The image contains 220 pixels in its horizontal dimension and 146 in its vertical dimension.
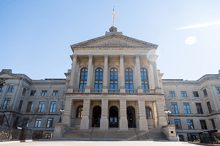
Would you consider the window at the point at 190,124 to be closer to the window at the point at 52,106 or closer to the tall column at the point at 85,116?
the tall column at the point at 85,116

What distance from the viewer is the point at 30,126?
39656 mm

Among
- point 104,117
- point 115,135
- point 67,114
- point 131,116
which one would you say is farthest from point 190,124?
point 67,114

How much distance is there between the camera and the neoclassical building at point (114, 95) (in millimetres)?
29344

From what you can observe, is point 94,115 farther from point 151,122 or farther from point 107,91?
point 151,122

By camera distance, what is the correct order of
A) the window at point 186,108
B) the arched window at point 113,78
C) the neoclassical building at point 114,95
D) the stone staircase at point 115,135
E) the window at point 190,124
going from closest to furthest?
the stone staircase at point 115,135
the neoclassical building at point 114,95
the arched window at point 113,78
the window at point 190,124
the window at point 186,108

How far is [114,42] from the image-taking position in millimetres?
36125

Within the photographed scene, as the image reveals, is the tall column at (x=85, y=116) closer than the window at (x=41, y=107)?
Yes

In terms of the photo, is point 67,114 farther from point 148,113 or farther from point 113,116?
point 148,113

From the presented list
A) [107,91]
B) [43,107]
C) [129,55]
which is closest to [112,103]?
[107,91]

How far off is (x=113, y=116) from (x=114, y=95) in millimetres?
5677

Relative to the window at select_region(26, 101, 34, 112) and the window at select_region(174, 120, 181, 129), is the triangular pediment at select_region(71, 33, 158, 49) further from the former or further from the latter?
the window at select_region(26, 101, 34, 112)

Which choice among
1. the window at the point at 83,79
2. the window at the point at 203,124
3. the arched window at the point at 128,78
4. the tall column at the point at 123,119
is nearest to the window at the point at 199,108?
the window at the point at 203,124

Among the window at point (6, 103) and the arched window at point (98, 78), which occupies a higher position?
the arched window at point (98, 78)

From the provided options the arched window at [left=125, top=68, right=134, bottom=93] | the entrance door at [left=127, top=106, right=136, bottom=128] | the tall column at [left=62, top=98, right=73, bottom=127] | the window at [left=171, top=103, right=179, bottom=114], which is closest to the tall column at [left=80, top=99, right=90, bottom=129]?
the tall column at [left=62, top=98, right=73, bottom=127]
